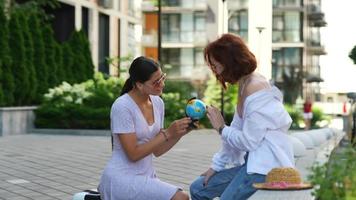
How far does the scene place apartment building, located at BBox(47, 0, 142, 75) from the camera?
3397 centimetres

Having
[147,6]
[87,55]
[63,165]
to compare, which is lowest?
[63,165]

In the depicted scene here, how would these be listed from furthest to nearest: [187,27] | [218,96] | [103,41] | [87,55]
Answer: [187,27] < [103,41] < [218,96] < [87,55]

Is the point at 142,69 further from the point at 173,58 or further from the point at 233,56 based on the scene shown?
the point at 173,58

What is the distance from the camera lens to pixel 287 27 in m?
59.5

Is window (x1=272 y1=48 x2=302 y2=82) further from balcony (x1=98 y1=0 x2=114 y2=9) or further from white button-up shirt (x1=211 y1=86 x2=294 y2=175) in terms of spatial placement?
white button-up shirt (x1=211 y1=86 x2=294 y2=175)

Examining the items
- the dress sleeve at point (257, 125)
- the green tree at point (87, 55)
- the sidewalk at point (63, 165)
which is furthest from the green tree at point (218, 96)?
the dress sleeve at point (257, 125)

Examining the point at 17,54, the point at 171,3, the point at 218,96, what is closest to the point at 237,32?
the point at 171,3

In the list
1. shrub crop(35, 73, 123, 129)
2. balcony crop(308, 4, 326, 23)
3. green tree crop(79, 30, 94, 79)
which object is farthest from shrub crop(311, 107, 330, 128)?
balcony crop(308, 4, 326, 23)

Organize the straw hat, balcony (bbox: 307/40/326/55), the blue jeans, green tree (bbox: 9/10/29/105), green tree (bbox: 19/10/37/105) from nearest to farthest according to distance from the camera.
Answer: the straw hat < the blue jeans < green tree (bbox: 9/10/29/105) < green tree (bbox: 19/10/37/105) < balcony (bbox: 307/40/326/55)

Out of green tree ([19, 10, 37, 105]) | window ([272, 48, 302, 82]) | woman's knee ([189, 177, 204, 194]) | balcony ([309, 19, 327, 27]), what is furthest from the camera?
balcony ([309, 19, 327, 27])

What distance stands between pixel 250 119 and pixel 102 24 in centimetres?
3538

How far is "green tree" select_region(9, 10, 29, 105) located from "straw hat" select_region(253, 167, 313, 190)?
19.5m

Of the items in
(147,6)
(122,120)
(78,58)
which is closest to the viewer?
(122,120)

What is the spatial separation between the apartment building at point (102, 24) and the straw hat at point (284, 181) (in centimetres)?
2946
